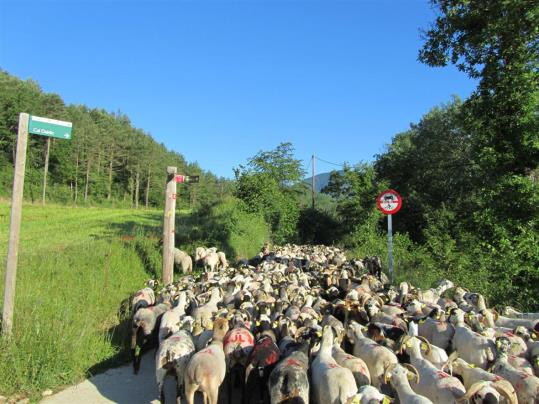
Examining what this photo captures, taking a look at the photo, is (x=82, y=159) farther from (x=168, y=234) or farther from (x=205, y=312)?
(x=205, y=312)

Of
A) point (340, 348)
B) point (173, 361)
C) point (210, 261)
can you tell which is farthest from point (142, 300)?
point (210, 261)

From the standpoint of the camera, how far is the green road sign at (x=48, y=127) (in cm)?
618

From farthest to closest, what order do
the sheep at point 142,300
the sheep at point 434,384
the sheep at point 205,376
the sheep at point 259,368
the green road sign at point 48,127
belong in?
the sheep at point 142,300 → the green road sign at point 48,127 → the sheep at point 259,368 → the sheep at point 205,376 → the sheep at point 434,384

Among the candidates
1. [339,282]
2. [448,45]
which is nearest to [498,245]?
[339,282]

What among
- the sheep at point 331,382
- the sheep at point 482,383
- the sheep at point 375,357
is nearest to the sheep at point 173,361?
the sheep at point 331,382

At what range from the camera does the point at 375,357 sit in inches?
208

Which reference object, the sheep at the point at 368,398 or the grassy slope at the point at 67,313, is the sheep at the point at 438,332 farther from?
the grassy slope at the point at 67,313

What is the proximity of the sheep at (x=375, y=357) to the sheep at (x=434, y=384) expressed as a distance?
28cm

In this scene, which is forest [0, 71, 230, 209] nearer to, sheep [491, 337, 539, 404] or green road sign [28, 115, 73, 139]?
green road sign [28, 115, 73, 139]

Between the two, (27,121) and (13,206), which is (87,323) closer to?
(13,206)

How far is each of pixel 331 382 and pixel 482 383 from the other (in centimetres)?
142

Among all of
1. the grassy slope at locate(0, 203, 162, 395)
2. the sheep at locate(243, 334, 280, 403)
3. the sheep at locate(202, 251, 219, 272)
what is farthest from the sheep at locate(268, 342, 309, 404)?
the sheep at locate(202, 251, 219, 272)

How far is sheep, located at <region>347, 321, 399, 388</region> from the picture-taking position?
511 centimetres

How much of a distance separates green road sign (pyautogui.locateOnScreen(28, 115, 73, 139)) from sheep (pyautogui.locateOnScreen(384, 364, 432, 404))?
5.39 metres
